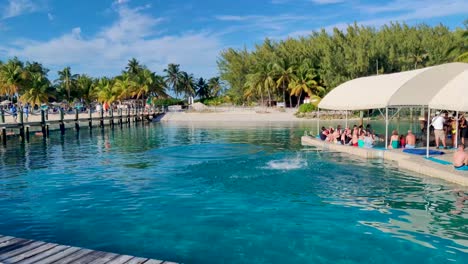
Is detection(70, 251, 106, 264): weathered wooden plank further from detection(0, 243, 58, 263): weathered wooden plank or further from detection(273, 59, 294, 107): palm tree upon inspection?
detection(273, 59, 294, 107): palm tree

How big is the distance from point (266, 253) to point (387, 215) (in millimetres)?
3971

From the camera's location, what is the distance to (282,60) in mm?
68562

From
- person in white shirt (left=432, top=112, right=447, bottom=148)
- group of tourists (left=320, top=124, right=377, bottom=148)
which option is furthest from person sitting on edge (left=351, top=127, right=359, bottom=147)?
person in white shirt (left=432, top=112, right=447, bottom=148)

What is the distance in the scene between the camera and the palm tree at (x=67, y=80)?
87081 mm

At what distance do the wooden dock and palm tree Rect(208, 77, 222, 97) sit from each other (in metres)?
102

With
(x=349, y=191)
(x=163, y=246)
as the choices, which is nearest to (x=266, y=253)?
(x=163, y=246)

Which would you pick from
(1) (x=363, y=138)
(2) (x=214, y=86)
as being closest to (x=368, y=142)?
(1) (x=363, y=138)

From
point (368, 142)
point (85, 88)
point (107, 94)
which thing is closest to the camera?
point (368, 142)

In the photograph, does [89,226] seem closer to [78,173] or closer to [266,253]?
[266,253]

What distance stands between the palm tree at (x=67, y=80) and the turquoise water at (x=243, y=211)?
7377 cm

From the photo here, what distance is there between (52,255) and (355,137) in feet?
59.0

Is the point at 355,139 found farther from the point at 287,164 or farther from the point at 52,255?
the point at 52,255

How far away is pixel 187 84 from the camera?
105 meters

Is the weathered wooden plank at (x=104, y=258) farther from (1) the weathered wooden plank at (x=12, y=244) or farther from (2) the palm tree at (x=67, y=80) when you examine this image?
(2) the palm tree at (x=67, y=80)
